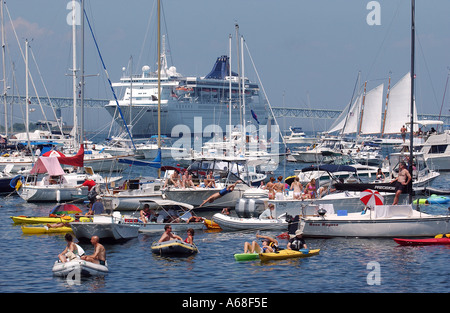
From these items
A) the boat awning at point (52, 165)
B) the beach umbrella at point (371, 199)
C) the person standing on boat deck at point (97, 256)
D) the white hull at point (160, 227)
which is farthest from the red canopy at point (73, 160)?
the person standing on boat deck at point (97, 256)

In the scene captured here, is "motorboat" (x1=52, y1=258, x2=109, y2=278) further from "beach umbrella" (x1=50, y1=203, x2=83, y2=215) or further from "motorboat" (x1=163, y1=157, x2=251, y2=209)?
"motorboat" (x1=163, y1=157, x2=251, y2=209)

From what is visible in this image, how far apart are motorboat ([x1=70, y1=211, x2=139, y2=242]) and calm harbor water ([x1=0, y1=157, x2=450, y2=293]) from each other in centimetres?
36

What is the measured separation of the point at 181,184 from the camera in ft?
103

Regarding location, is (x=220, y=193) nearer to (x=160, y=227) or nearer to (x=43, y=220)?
(x=160, y=227)

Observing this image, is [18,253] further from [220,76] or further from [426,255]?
[220,76]

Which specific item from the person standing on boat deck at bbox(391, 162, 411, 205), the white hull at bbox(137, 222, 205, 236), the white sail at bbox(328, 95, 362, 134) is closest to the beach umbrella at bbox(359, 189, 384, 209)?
the person standing on boat deck at bbox(391, 162, 411, 205)

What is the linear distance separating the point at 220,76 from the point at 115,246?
4596 inches

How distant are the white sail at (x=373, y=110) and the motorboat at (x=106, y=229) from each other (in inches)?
1815

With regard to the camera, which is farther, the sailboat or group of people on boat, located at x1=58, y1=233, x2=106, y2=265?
the sailboat

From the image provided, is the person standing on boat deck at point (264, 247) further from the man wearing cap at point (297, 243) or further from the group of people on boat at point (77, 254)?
the group of people on boat at point (77, 254)

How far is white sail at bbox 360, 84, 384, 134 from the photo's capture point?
6606 cm
